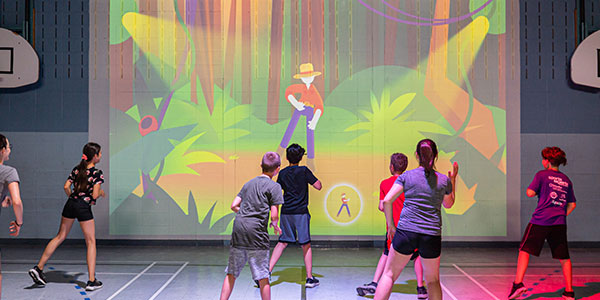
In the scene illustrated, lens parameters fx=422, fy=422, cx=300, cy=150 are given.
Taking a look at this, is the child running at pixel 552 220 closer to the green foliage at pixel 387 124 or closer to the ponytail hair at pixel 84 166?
the green foliage at pixel 387 124

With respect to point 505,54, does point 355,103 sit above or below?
below

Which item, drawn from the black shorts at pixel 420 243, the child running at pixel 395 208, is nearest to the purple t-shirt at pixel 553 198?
the child running at pixel 395 208

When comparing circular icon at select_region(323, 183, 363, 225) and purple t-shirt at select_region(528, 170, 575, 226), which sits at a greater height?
purple t-shirt at select_region(528, 170, 575, 226)

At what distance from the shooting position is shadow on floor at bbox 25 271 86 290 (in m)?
5.20

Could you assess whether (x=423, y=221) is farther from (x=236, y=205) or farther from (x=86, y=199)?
(x=86, y=199)

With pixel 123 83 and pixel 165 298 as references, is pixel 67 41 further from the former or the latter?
pixel 165 298

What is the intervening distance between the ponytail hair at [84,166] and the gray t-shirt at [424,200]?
142 inches

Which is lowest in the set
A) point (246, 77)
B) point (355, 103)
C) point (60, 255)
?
point (60, 255)

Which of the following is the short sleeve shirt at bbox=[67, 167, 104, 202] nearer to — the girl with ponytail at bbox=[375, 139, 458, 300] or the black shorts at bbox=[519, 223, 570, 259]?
the girl with ponytail at bbox=[375, 139, 458, 300]

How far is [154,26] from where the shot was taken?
762 cm

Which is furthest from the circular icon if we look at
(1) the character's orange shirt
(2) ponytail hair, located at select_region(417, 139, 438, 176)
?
(2) ponytail hair, located at select_region(417, 139, 438, 176)

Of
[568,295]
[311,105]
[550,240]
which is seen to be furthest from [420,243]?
[311,105]

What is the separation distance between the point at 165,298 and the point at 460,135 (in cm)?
550

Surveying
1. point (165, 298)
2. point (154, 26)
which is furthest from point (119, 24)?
point (165, 298)
